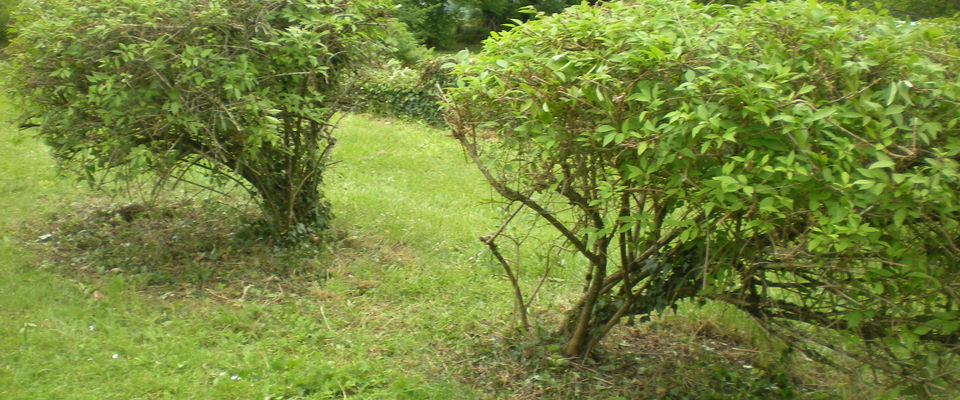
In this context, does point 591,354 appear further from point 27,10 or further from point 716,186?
point 27,10

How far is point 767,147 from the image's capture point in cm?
298

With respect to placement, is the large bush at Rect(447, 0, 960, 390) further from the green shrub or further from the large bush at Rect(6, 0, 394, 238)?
the large bush at Rect(6, 0, 394, 238)

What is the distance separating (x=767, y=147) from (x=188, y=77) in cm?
388

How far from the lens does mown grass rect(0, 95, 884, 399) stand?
14.3 ft

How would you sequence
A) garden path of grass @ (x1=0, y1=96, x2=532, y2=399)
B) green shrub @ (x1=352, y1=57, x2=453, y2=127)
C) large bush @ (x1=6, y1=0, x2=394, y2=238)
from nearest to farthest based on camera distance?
garden path of grass @ (x1=0, y1=96, x2=532, y2=399), green shrub @ (x1=352, y1=57, x2=453, y2=127), large bush @ (x1=6, y1=0, x2=394, y2=238)

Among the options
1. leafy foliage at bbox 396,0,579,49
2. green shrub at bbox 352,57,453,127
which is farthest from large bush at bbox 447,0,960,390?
leafy foliage at bbox 396,0,579,49

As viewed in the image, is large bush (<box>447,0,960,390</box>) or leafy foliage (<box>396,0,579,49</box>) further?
leafy foliage (<box>396,0,579,49</box>)

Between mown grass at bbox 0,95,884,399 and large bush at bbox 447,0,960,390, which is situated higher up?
large bush at bbox 447,0,960,390

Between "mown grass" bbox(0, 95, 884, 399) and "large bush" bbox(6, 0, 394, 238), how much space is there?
799 mm

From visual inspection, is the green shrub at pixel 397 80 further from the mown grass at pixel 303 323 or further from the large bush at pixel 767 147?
the mown grass at pixel 303 323

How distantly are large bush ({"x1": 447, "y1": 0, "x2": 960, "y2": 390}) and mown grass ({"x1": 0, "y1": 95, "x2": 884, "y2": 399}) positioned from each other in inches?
39.0

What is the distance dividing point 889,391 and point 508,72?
2330mm

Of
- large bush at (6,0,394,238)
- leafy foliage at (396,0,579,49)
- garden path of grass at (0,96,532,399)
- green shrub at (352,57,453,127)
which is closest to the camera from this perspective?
garden path of grass at (0,96,532,399)

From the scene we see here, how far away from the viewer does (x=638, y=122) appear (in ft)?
10.6
